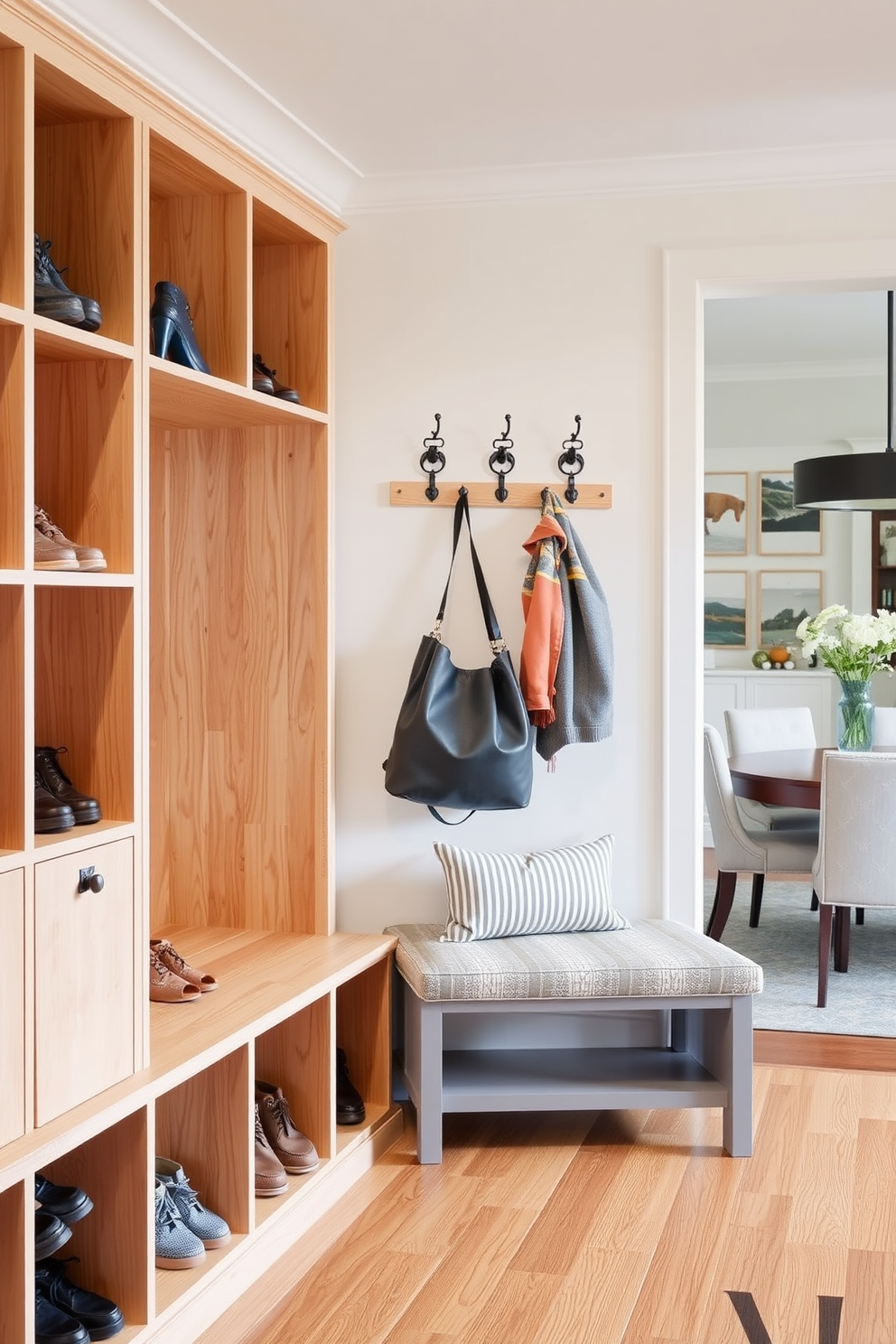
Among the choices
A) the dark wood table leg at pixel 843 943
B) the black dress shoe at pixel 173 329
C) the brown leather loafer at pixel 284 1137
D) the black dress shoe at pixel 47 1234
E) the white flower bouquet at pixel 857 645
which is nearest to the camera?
the black dress shoe at pixel 47 1234

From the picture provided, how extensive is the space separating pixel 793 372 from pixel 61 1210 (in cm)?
625

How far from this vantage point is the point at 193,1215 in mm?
2324

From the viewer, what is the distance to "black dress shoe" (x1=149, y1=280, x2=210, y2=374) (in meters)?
2.53

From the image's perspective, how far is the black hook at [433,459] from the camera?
3.33 meters

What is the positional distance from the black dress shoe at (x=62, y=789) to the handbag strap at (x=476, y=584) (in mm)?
1196

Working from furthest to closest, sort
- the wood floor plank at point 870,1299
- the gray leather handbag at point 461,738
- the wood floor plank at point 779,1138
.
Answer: the gray leather handbag at point 461,738 → the wood floor plank at point 779,1138 → the wood floor plank at point 870,1299

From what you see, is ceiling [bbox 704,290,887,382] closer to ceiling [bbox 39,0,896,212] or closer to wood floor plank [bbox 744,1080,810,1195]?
ceiling [bbox 39,0,896,212]

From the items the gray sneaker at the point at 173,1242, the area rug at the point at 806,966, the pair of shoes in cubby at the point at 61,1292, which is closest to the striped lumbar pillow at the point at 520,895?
the gray sneaker at the point at 173,1242

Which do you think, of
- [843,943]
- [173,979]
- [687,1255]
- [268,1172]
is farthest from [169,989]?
[843,943]

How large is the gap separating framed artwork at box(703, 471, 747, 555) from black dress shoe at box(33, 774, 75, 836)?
5.75m

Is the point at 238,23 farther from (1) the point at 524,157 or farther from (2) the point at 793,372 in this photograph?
(2) the point at 793,372

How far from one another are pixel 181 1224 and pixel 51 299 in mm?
1591

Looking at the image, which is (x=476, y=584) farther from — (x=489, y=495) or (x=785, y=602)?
(x=785, y=602)

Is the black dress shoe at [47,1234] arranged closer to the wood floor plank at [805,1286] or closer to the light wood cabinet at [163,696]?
the light wood cabinet at [163,696]
